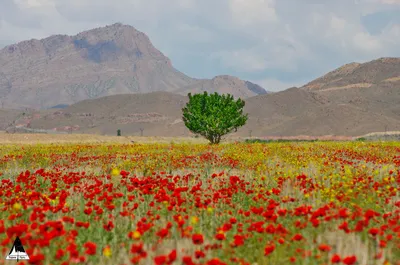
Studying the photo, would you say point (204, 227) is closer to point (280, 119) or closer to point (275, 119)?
point (280, 119)

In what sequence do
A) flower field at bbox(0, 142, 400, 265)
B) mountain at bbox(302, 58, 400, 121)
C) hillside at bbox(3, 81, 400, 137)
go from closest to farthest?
flower field at bbox(0, 142, 400, 265) → hillside at bbox(3, 81, 400, 137) → mountain at bbox(302, 58, 400, 121)

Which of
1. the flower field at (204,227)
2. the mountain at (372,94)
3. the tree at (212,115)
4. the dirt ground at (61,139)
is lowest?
the flower field at (204,227)

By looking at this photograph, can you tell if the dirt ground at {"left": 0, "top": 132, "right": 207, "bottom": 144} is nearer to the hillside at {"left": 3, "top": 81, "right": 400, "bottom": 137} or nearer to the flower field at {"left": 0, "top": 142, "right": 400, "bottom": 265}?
the flower field at {"left": 0, "top": 142, "right": 400, "bottom": 265}

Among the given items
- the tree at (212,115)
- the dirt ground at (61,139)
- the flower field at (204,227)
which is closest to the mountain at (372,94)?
the dirt ground at (61,139)

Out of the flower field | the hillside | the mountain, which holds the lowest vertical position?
the flower field

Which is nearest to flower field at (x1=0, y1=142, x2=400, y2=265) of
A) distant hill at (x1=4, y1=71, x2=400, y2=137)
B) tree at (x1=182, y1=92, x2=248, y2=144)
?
tree at (x1=182, y1=92, x2=248, y2=144)

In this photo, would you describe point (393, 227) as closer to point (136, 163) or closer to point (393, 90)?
point (136, 163)

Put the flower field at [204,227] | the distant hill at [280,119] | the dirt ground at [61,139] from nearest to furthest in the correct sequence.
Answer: the flower field at [204,227] < the dirt ground at [61,139] < the distant hill at [280,119]

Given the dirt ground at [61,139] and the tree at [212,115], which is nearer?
the tree at [212,115]

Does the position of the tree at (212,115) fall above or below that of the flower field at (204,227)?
above

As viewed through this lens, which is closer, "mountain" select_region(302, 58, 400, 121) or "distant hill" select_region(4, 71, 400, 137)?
"distant hill" select_region(4, 71, 400, 137)

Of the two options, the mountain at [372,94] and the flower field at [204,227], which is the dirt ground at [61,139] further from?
the mountain at [372,94]

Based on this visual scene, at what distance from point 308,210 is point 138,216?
3.09 meters

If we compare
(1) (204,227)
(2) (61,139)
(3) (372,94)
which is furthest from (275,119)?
(1) (204,227)
